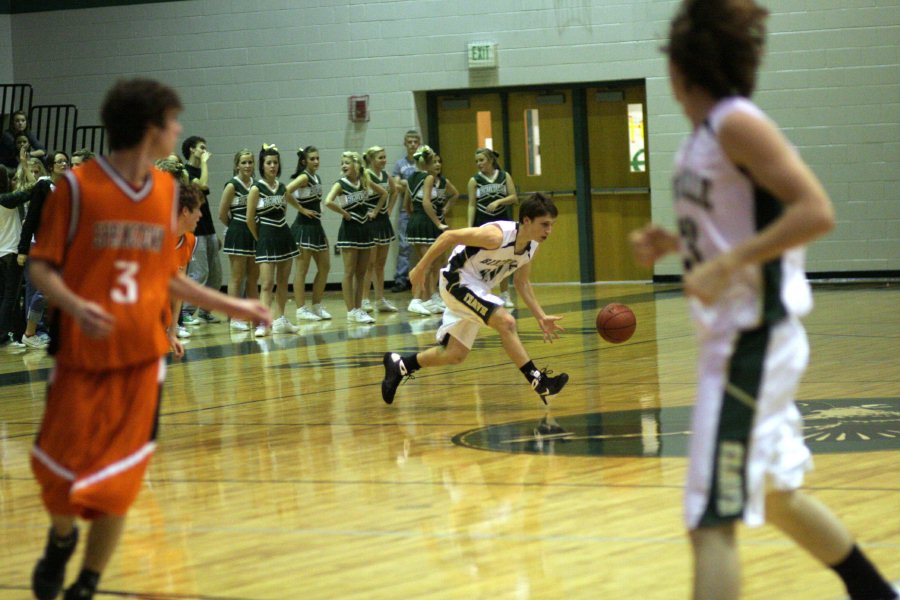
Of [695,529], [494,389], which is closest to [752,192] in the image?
[695,529]

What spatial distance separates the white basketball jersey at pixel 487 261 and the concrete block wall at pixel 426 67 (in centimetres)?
841

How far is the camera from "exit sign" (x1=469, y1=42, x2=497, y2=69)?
16.4 meters

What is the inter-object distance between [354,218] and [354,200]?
217 millimetres

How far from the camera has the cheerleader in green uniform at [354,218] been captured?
13930 millimetres

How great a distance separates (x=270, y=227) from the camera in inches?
516

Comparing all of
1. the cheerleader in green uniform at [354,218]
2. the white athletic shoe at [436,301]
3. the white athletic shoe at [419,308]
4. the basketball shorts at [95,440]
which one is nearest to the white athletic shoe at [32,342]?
the cheerleader in green uniform at [354,218]

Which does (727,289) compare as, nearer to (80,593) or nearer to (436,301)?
(80,593)

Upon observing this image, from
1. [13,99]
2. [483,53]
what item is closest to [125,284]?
[483,53]

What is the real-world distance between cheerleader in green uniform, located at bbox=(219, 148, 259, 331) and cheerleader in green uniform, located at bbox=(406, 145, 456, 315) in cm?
182

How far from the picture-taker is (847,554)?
301 centimetres

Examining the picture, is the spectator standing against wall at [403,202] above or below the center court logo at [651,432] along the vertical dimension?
above

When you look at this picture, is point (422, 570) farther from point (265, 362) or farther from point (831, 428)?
point (265, 362)

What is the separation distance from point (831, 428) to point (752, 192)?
12.4ft

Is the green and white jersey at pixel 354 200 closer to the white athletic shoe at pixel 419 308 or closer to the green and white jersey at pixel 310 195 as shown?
the green and white jersey at pixel 310 195
